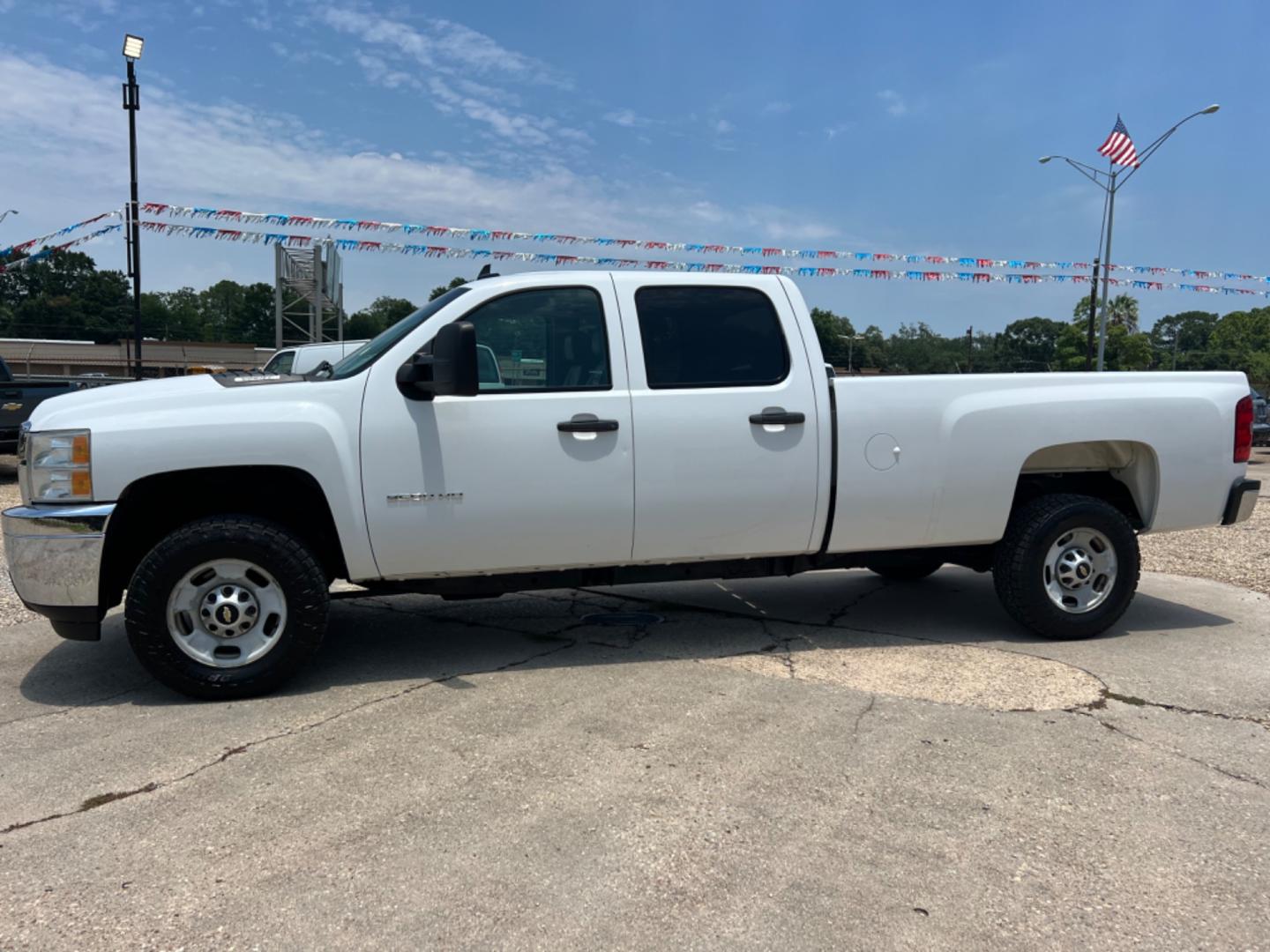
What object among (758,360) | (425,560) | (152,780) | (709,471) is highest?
(758,360)

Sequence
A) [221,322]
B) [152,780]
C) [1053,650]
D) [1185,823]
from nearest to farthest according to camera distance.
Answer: [1185,823] → [152,780] → [1053,650] → [221,322]

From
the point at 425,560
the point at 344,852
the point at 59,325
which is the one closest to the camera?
the point at 344,852

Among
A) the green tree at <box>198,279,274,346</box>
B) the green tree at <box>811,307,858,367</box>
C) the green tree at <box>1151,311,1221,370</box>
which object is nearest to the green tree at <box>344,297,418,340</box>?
the green tree at <box>198,279,274,346</box>

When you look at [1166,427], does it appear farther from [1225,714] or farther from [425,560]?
[425,560]

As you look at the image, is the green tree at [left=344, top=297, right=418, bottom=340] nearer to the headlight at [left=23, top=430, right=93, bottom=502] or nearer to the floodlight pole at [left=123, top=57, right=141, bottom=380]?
the floodlight pole at [left=123, top=57, right=141, bottom=380]

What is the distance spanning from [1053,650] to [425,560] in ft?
11.3

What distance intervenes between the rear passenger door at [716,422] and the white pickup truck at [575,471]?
1cm

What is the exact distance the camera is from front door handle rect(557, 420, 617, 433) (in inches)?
172

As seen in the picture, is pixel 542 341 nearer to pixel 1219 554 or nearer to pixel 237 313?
pixel 1219 554

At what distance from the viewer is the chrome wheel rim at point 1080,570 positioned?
5.16 metres

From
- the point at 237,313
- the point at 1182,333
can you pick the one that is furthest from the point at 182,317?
the point at 1182,333

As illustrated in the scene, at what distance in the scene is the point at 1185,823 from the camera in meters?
3.11

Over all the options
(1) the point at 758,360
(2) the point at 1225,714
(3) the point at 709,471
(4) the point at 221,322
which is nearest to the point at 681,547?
(3) the point at 709,471

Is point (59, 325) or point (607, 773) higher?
point (59, 325)
